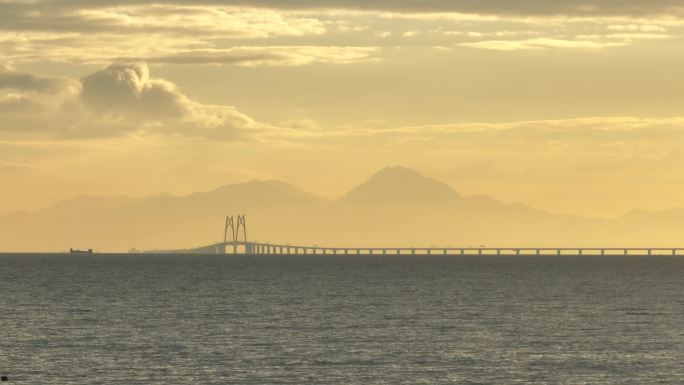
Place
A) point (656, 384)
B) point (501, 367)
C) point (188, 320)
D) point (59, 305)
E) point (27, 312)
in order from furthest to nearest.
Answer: point (59, 305)
point (27, 312)
point (188, 320)
point (501, 367)
point (656, 384)

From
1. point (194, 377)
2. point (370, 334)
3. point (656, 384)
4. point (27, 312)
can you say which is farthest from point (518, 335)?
point (27, 312)

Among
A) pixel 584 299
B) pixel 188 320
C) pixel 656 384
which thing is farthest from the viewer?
pixel 584 299

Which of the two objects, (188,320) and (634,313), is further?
(634,313)

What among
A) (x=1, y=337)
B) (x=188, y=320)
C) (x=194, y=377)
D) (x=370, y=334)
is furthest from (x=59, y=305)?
(x=194, y=377)

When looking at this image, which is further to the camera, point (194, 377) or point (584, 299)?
point (584, 299)

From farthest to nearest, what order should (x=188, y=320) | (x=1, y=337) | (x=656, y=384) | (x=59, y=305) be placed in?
(x=59, y=305) < (x=188, y=320) < (x=1, y=337) < (x=656, y=384)

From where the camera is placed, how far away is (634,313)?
140 m

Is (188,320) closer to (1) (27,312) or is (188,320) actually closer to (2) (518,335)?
(1) (27,312)

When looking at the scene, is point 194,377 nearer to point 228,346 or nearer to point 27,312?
point 228,346

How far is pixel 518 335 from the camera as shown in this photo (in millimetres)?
109500

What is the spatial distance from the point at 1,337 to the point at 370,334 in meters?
32.5

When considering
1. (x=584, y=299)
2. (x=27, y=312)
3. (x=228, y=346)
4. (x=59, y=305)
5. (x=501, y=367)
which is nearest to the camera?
(x=501, y=367)

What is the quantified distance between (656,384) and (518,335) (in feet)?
104

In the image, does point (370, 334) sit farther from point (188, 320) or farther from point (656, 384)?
point (656, 384)
